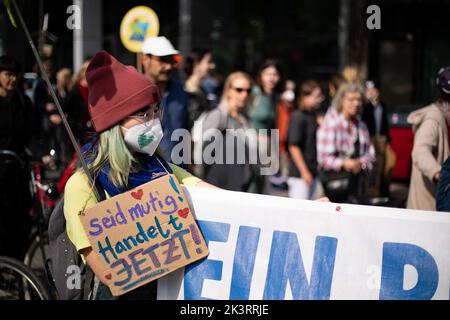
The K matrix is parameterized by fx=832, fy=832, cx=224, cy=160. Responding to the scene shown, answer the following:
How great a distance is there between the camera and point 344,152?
8414mm

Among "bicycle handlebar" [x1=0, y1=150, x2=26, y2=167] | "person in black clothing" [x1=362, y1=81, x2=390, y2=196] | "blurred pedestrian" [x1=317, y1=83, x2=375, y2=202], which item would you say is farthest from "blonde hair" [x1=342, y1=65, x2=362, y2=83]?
"bicycle handlebar" [x1=0, y1=150, x2=26, y2=167]

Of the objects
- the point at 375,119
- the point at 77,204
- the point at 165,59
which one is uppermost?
the point at 165,59

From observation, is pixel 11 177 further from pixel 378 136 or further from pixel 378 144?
pixel 378 136

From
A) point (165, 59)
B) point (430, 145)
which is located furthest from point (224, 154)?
point (430, 145)

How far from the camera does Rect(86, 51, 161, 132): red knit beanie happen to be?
3.53 m

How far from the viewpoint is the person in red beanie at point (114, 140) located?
3.47 m

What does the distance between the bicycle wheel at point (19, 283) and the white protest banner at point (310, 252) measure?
59.9 inches

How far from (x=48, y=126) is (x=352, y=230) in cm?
1089

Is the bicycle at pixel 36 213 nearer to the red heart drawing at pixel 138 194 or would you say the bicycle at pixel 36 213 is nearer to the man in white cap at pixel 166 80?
the man in white cap at pixel 166 80

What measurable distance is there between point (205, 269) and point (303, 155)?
535 cm

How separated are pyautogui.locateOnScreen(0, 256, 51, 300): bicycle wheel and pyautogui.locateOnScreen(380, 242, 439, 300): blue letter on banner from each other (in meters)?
2.23

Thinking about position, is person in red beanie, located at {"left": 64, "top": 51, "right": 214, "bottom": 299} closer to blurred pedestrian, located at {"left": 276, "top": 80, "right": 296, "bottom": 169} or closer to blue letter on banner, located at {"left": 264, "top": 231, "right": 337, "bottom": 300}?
blue letter on banner, located at {"left": 264, "top": 231, "right": 337, "bottom": 300}
